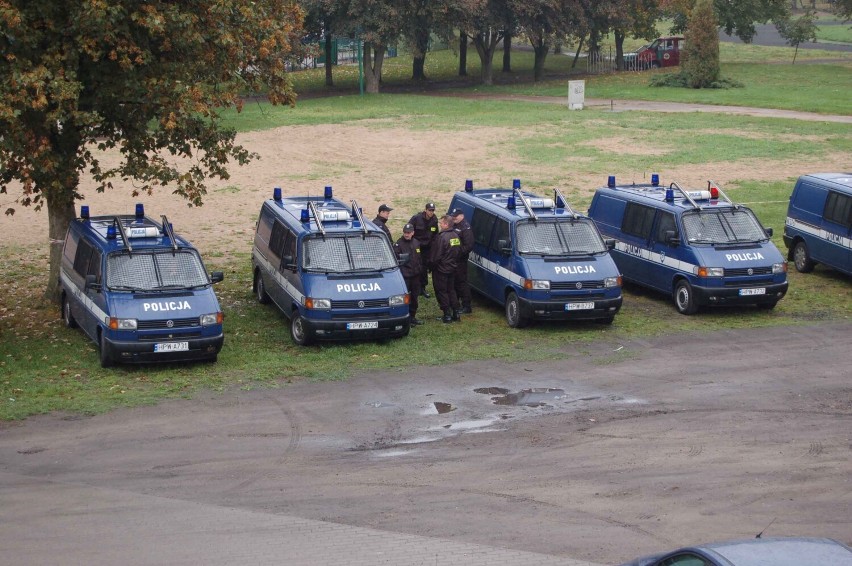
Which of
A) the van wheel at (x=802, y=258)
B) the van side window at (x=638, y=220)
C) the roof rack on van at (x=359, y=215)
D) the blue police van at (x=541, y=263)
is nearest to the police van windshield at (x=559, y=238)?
the blue police van at (x=541, y=263)

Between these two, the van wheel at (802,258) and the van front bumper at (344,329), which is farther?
the van wheel at (802,258)

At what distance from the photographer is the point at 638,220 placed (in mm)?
Answer: 22234

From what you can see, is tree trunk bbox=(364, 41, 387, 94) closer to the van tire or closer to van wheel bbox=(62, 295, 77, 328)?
van wheel bbox=(62, 295, 77, 328)

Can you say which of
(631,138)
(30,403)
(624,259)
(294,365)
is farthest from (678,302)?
(631,138)

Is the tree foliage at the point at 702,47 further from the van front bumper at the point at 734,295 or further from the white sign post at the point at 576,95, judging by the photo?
the van front bumper at the point at 734,295

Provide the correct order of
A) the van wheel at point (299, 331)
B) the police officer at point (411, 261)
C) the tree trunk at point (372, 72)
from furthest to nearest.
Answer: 1. the tree trunk at point (372, 72)
2. the police officer at point (411, 261)
3. the van wheel at point (299, 331)

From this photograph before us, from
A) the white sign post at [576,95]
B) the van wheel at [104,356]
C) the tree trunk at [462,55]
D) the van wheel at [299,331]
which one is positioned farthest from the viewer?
the tree trunk at [462,55]

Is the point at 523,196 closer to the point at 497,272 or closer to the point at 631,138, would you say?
the point at 497,272

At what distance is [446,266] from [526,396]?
4526 millimetres

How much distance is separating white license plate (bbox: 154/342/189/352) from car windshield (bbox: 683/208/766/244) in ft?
29.4

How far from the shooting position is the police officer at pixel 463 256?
20.5 meters

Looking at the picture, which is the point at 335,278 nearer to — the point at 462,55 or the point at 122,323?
the point at 122,323

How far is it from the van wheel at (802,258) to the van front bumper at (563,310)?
629cm

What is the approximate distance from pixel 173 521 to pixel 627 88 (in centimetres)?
5215
